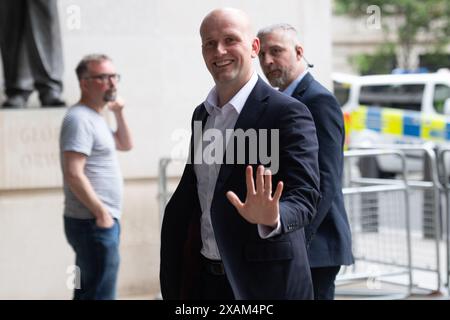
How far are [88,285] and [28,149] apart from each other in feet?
6.11

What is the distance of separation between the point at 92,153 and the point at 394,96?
15.7 metres

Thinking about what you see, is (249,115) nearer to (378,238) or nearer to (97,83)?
(97,83)

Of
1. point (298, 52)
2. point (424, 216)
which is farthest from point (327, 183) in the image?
point (424, 216)

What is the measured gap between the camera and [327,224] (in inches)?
187

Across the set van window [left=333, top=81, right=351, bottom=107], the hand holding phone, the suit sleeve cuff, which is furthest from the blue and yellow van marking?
the suit sleeve cuff

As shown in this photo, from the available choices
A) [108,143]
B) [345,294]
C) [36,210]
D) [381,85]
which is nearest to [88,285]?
[108,143]

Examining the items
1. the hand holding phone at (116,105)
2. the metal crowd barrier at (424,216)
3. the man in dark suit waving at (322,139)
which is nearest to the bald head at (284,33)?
the man in dark suit waving at (322,139)

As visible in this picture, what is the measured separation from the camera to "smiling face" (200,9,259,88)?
343cm

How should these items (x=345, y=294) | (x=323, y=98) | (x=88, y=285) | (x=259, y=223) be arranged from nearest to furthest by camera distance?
1. (x=259, y=223)
2. (x=323, y=98)
3. (x=88, y=285)
4. (x=345, y=294)

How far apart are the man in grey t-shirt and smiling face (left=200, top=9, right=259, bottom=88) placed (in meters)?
2.60

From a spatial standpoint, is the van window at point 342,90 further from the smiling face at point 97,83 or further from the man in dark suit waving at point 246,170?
the man in dark suit waving at point 246,170

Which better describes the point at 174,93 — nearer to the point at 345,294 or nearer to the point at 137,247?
the point at 137,247

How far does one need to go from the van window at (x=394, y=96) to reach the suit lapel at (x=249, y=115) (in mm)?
17334

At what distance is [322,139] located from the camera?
15.0 feet
